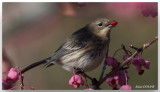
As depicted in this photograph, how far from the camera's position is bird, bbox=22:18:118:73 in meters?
1.62

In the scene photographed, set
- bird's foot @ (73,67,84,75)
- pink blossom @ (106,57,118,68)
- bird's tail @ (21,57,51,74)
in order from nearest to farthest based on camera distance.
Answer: pink blossom @ (106,57,118,68) → bird's foot @ (73,67,84,75) → bird's tail @ (21,57,51,74)

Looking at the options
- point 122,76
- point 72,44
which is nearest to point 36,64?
point 72,44

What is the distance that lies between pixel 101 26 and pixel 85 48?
144 millimetres

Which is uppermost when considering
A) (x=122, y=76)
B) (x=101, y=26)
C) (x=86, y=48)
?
(x=101, y=26)

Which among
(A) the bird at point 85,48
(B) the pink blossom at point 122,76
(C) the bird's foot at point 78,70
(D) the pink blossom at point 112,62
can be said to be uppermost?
(A) the bird at point 85,48

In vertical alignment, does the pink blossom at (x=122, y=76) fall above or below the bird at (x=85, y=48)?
below

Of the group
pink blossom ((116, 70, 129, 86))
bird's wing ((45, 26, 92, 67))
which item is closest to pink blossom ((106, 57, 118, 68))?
pink blossom ((116, 70, 129, 86))

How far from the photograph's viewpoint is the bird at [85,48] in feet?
5.30

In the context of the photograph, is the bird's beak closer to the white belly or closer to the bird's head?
the bird's head

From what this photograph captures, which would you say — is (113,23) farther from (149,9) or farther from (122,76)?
(122,76)

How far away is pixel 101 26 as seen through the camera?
1657 millimetres

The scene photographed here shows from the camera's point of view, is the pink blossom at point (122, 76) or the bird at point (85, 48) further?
the bird at point (85, 48)

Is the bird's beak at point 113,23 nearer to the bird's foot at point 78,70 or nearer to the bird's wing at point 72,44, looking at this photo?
the bird's wing at point 72,44

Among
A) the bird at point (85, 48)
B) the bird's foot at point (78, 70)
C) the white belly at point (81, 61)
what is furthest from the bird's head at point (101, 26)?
the bird's foot at point (78, 70)
